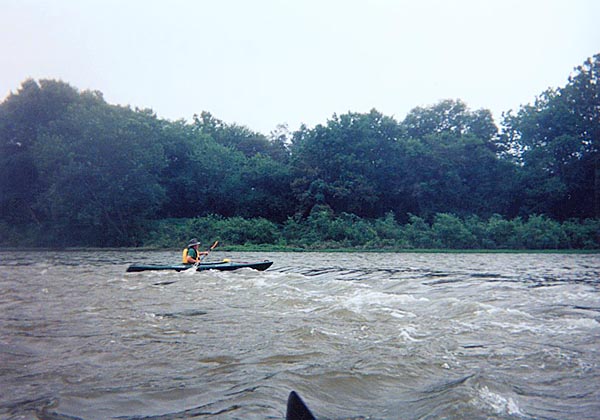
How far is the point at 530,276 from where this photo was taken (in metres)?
11.8

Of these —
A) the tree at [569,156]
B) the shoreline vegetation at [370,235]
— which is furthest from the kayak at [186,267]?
the tree at [569,156]

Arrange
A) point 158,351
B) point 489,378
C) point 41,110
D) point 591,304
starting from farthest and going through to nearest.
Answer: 1. point 41,110
2. point 591,304
3. point 158,351
4. point 489,378

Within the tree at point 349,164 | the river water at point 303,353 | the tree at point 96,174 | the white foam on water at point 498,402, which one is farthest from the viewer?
the tree at point 349,164

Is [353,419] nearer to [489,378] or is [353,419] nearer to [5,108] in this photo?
[489,378]

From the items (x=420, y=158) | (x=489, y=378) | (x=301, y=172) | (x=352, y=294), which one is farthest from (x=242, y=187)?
(x=489, y=378)

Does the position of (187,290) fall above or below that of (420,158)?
below

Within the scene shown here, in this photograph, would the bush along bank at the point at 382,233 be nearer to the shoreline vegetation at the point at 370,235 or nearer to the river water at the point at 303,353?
the shoreline vegetation at the point at 370,235

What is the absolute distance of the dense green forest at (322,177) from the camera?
94.4ft

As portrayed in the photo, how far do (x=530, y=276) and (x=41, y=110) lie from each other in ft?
Answer: 101

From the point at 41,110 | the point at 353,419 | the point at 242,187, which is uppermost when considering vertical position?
the point at 41,110

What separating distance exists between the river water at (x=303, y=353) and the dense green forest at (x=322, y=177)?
60.0 feet

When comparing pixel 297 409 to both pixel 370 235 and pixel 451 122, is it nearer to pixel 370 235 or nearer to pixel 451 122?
pixel 370 235

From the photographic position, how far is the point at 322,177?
32.7 meters

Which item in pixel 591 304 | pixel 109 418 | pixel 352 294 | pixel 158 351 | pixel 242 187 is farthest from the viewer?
pixel 242 187
